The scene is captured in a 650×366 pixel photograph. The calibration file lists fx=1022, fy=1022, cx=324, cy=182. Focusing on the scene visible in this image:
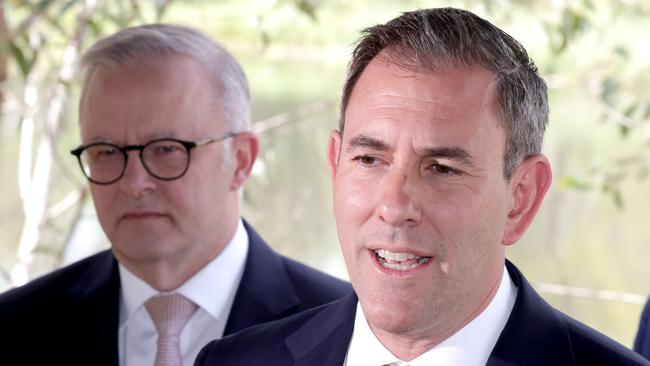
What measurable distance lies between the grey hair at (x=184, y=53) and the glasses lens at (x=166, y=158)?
0.19m

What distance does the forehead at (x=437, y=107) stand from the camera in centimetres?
159

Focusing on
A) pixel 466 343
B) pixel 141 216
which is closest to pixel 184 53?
pixel 141 216

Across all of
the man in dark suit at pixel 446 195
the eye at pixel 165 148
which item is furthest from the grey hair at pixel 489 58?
the eye at pixel 165 148

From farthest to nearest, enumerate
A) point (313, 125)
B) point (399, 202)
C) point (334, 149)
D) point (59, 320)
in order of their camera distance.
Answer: point (313, 125), point (59, 320), point (334, 149), point (399, 202)

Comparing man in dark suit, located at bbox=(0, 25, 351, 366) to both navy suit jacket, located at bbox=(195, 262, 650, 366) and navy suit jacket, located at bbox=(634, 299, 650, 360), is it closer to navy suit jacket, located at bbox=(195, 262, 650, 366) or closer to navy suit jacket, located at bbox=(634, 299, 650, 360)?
navy suit jacket, located at bbox=(195, 262, 650, 366)

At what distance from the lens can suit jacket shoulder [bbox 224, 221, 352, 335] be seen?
2.43 meters

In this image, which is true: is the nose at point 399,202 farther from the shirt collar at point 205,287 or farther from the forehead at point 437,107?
the shirt collar at point 205,287

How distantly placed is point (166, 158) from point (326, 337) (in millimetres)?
802

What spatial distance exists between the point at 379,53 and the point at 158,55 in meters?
0.98

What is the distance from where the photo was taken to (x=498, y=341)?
1646 mm

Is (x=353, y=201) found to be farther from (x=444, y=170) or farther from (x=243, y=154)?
(x=243, y=154)

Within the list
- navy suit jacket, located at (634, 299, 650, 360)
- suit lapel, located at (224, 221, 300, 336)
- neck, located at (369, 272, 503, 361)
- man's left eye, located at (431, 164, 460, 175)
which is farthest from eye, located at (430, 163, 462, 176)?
suit lapel, located at (224, 221, 300, 336)

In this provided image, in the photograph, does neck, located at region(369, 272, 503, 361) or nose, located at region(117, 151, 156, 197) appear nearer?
neck, located at region(369, 272, 503, 361)

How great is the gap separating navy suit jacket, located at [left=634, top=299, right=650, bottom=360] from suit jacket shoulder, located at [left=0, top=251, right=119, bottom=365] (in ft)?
3.90
